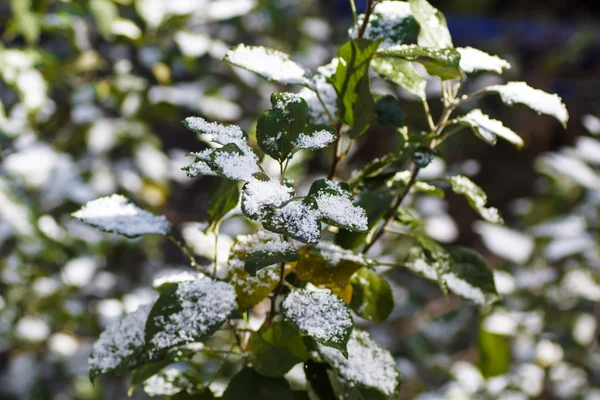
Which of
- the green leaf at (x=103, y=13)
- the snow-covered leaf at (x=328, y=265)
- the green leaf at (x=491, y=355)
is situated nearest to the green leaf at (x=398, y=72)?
the snow-covered leaf at (x=328, y=265)

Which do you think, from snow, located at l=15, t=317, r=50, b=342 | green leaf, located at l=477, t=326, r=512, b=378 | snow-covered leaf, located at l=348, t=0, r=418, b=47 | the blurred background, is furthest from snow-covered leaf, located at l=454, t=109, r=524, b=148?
snow, located at l=15, t=317, r=50, b=342

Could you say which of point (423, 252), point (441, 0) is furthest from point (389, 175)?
point (441, 0)

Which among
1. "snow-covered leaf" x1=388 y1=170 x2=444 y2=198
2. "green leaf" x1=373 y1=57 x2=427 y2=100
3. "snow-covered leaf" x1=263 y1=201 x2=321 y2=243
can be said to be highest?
"green leaf" x1=373 y1=57 x2=427 y2=100

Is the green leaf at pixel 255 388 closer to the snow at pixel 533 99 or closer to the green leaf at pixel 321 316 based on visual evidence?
the green leaf at pixel 321 316

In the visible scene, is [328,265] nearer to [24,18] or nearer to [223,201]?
[223,201]

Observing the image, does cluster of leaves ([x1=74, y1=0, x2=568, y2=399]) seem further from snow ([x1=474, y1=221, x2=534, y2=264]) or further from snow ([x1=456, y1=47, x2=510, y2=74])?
snow ([x1=474, y1=221, x2=534, y2=264])

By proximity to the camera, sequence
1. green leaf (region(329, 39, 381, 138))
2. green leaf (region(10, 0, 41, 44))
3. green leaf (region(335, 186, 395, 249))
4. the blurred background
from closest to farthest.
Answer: green leaf (region(329, 39, 381, 138)) < green leaf (region(335, 186, 395, 249)) < green leaf (region(10, 0, 41, 44)) < the blurred background
